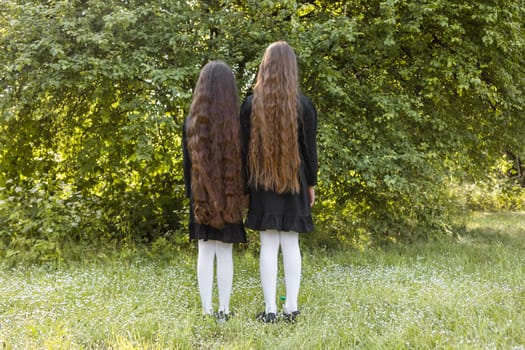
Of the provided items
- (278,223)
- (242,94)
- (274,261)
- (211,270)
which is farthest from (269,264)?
A: (242,94)

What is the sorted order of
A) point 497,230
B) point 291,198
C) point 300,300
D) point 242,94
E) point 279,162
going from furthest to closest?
point 497,230, point 242,94, point 300,300, point 291,198, point 279,162

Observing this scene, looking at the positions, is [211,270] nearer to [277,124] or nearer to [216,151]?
[216,151]

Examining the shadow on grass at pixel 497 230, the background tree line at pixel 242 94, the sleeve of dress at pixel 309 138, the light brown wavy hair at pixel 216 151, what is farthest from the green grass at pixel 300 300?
the shadow on grass at pixel 497 230

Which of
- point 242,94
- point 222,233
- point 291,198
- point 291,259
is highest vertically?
point 242,94

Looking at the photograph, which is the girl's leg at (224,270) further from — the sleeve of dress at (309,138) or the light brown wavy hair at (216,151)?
the sleeve of dress at (309,138)

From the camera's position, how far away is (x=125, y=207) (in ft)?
21.8

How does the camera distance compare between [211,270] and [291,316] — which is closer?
[291,316]

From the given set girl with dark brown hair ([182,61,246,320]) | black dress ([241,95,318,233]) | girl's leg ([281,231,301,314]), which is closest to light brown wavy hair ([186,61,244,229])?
girl with dark brown hair ([182,61,246,320])

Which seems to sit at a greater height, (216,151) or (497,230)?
(216,151)

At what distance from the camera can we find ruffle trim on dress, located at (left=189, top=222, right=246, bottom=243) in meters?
3.48

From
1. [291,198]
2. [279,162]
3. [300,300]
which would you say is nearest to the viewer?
[279,162]

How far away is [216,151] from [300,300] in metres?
1.52

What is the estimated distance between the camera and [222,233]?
3.48m

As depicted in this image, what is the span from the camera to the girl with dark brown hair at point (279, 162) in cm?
336
